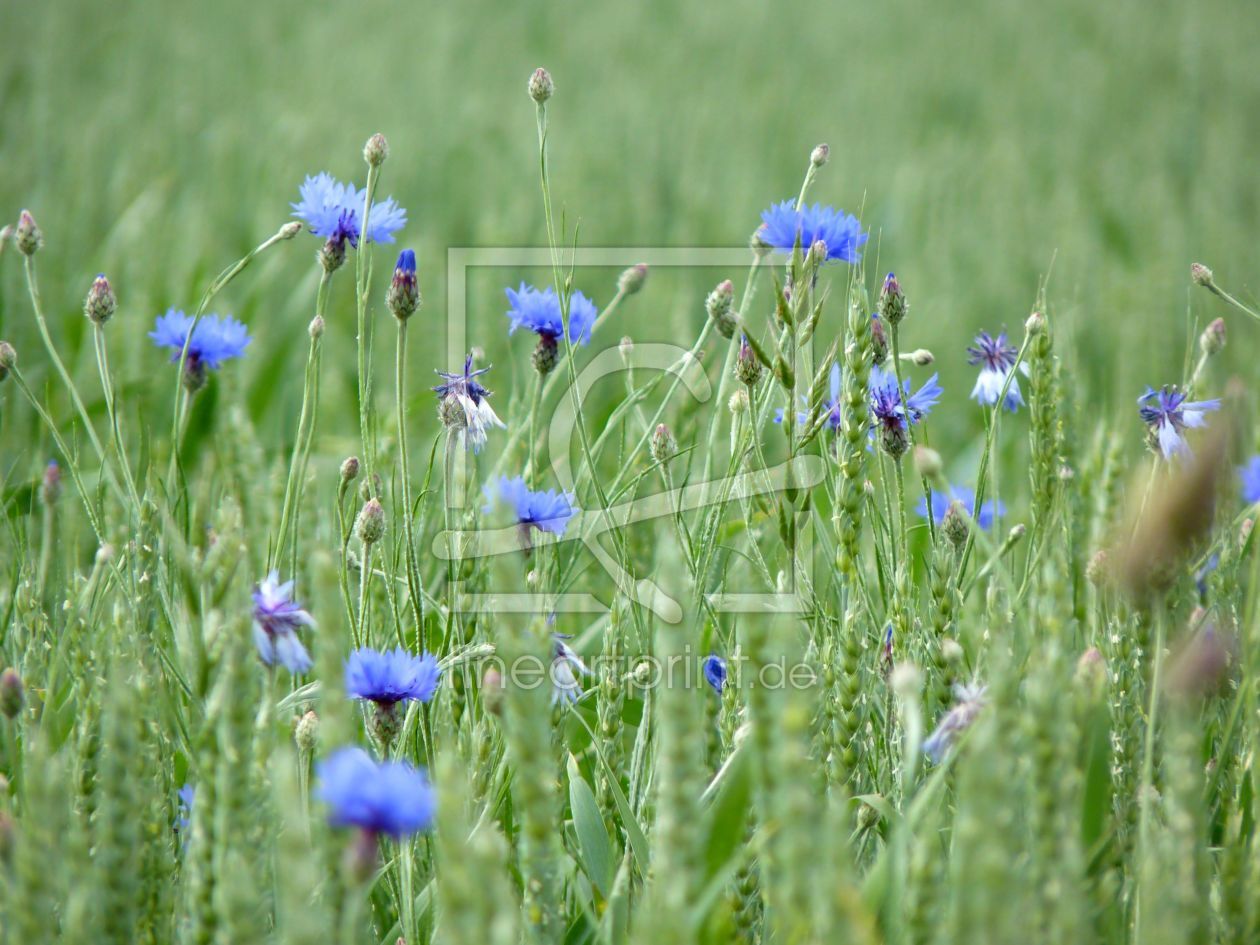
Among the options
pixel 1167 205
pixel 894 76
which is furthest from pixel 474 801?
pixel 894 76

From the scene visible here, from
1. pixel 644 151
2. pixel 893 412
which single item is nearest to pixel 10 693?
pixel 893 412

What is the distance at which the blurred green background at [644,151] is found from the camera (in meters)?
2.32

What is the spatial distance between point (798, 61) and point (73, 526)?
4.02m

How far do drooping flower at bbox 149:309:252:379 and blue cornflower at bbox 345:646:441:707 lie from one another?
484 millimetres

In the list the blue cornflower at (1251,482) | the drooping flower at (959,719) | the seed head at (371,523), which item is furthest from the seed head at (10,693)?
the blue cornflower at (1251,482)

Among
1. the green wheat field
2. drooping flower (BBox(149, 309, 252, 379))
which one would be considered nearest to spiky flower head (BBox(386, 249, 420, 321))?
the green wheat field

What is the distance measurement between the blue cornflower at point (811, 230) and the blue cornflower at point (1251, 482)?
407 millimetres

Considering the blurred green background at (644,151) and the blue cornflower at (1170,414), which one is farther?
the blurred green background at (644,151)

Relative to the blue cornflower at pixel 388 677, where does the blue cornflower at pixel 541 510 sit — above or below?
above

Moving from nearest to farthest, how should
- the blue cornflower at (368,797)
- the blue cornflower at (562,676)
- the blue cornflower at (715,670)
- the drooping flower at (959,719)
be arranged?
1. the blue cornflower at (368,797)
2. the drooping flower at (959,719)
3. the blue cornflower at (562,676)
4. the blue cornflower at (715,670)

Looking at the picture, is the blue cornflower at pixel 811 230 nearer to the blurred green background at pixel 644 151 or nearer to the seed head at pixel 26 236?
the blurred green background at pixel 644 151

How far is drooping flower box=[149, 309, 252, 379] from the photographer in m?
1.24

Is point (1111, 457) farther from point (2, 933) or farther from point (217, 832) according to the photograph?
point (2, 933)

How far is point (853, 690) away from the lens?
34.8 inches
